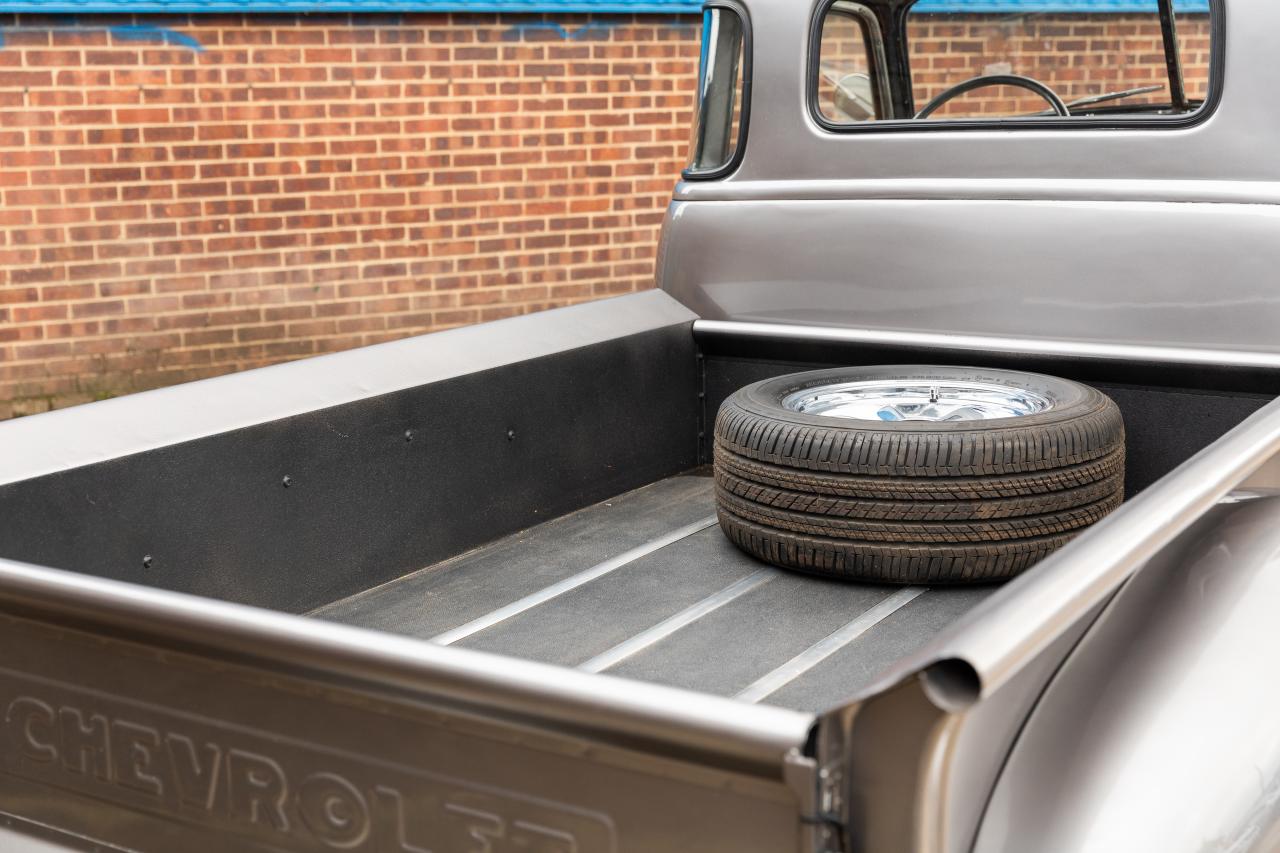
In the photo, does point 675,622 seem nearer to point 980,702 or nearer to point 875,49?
point 980,702

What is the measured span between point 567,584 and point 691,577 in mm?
222

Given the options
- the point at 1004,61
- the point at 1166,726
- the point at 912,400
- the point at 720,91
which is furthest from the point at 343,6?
the point at 1166,726

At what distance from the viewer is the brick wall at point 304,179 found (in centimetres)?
607

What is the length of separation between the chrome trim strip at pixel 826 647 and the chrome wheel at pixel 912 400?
42 cm

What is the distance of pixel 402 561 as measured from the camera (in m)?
2.43

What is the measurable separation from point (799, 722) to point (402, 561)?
5.03 ft

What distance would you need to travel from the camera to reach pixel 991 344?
9.01 ft

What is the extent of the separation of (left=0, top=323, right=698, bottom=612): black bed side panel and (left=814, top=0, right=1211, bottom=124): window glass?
0.72 m

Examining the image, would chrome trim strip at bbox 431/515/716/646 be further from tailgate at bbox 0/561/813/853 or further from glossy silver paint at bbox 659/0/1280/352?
tailgate at bbox 0/561/813/853

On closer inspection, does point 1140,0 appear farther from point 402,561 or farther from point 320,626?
point 320,626

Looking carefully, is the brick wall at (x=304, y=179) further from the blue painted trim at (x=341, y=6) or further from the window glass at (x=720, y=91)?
the window glass at (x=720, y=91)

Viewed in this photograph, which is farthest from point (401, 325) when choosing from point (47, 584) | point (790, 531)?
point (47, 584)

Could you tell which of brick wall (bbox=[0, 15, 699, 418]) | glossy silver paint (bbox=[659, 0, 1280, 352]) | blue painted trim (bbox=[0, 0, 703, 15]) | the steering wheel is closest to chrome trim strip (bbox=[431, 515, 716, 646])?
glossy silver paint (bbox=[659, 0, 1280, 352])

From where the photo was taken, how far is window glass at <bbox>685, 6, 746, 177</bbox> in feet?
10.2
